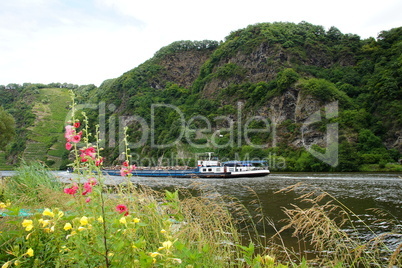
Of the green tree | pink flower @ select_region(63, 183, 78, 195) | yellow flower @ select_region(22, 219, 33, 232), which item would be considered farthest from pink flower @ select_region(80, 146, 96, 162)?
the green tree

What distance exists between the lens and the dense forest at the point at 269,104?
57.0 m

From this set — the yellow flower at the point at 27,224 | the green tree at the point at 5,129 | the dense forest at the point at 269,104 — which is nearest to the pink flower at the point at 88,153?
the yellow flower at the point at 27,224

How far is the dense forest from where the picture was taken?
57.0 metres

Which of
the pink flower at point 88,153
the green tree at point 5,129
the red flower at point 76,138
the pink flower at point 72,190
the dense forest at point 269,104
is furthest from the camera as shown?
the dense forest at point 269,104

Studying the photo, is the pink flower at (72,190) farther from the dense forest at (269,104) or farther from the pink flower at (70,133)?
the dense forest at (269,104)

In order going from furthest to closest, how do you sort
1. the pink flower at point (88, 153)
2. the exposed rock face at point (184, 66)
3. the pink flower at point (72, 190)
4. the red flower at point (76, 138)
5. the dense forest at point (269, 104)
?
the exposed rock face at point (184, 66), the dense forest at point (269, 104), the pink flower at point (72, 190), the red flower at point (76, 138), the pink flower at point (88, 153)

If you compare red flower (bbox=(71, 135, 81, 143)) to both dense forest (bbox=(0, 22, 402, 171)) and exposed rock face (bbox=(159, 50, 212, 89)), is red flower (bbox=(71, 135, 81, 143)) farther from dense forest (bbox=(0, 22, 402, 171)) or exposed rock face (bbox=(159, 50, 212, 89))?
exposed rock face (bbox=(159, 50, 212, 89))

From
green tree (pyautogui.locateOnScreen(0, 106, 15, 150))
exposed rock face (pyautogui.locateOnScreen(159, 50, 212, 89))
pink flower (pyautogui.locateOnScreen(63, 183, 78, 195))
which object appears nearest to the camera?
pink flower (pyautogui.locateOnScreen(63, 183, 78, 195))

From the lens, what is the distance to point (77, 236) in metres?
2.69

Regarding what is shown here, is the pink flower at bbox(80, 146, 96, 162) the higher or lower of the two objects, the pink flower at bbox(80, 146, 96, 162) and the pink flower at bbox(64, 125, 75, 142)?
the lower

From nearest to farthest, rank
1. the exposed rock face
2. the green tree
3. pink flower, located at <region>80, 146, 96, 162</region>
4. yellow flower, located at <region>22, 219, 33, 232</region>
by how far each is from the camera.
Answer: yellow flower, located at <region>22, 219, 33, 232</region>
pink flower, located at <region>80, 146, 96, 162</region>
the green tree
the exposed rock face

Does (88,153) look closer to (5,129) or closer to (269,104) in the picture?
(5,129)

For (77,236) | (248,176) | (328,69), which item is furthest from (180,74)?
(77,236)

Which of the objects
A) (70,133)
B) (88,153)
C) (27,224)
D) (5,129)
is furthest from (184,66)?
(27,224)
